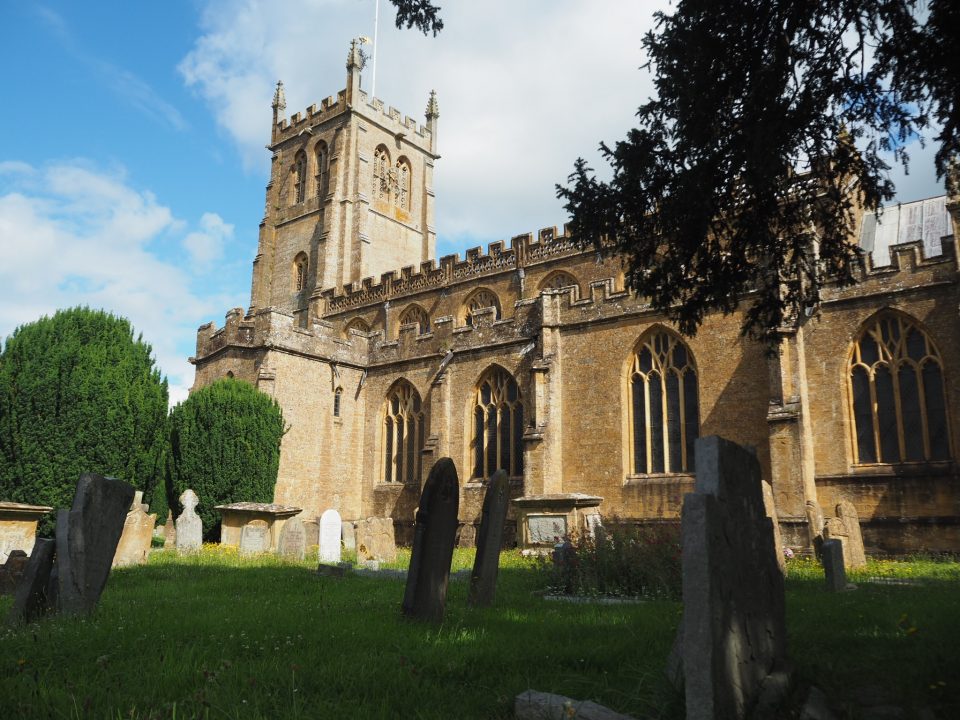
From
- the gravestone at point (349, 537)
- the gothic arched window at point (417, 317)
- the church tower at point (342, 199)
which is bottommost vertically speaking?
the gravestone at point (349, 537)

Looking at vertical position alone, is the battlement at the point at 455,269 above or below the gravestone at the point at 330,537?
above

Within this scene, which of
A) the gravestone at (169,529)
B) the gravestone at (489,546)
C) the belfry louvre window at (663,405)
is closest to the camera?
the gravestone at (489,546)

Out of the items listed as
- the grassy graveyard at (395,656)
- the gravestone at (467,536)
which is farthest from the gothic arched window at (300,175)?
the grassy graveyard at (395,656)

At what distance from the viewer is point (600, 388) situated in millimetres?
19297

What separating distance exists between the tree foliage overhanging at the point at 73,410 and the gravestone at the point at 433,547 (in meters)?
12.4

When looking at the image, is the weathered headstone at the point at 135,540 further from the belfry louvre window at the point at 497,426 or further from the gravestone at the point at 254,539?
the belfry louvre window at the point at 497,426

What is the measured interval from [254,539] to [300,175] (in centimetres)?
2744

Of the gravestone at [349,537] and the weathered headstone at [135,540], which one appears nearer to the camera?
the weathered headstone at [135,540]

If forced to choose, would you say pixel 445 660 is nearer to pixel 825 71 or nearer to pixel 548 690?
pixel 548 690

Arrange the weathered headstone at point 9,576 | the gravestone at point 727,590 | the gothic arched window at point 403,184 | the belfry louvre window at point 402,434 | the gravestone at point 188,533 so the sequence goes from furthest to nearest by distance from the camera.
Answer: the gothic arched window at point 403,184 < the belfry louvre window at point 402,434 < the gravestone at point 188,533 < the weathered headstone at point 9,576 < the gravestone at point 727,590

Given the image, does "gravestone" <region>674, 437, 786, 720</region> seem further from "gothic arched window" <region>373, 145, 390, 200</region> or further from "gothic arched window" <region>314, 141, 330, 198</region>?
"gothic arched window" <region>314, 141, 330, 198</region>

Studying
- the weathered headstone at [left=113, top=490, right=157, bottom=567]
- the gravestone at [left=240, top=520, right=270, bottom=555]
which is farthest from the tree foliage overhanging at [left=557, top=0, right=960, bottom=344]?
the gravestone at [left=240, top=520, right=270, bottom=555]

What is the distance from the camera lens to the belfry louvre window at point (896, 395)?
16.0 metres

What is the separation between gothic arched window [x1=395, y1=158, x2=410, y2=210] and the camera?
130ft
